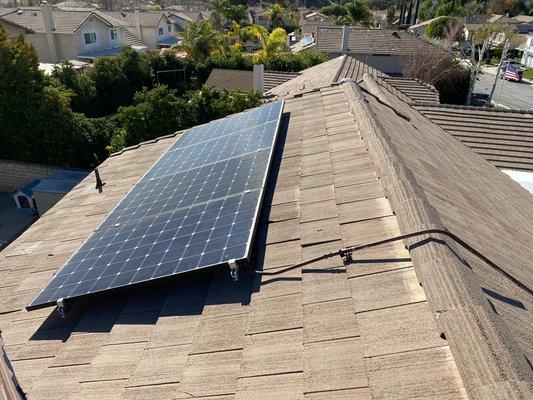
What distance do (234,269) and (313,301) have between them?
0.99 meters

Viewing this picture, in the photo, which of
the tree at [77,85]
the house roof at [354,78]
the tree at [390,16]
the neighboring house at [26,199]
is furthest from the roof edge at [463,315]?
the tree at [390,16]

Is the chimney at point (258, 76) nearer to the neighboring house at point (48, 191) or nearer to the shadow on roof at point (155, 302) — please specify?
the neighboring house at point (48, 191)

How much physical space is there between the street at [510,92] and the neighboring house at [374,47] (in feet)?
33.9

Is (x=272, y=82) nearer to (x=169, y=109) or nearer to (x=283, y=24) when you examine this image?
(x=169, y=109)

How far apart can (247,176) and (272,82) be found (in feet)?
60.5

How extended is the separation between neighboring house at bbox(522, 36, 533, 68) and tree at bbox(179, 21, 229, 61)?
159 feet

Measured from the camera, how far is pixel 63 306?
4.97 m

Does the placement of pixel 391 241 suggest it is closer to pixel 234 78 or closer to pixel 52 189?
pixel 52 189

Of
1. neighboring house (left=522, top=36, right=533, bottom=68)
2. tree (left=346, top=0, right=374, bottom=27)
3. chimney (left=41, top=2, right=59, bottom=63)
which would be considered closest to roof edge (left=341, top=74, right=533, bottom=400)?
chimney (left=41, top=2, right=59, bottom=63)

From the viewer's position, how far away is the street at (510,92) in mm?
42188

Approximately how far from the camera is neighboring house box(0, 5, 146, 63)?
4906 centimetres

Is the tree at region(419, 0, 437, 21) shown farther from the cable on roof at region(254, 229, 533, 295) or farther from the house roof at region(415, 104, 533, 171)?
the cable on roof at region(254, 229, 533, 295)

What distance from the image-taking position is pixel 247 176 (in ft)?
22.2

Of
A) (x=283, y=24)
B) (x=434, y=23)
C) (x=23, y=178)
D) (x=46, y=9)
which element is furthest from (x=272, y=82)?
(x=283, y=24)
